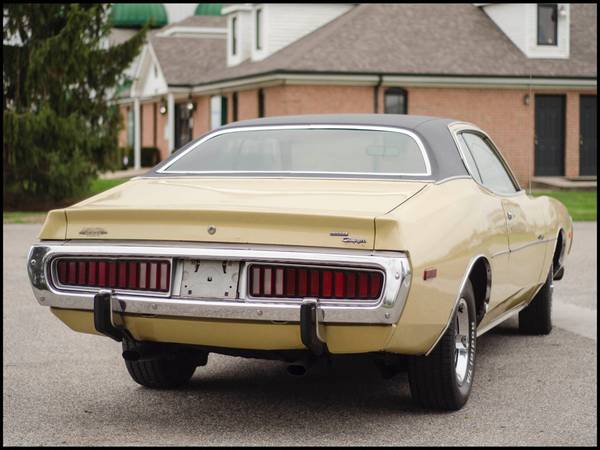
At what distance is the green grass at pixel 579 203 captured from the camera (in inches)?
875

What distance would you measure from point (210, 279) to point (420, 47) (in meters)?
29.2

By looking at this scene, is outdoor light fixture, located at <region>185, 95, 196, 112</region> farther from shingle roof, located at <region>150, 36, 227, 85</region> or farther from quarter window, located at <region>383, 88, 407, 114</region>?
quarter window, located at <region>383, 88, 407, 114</region>

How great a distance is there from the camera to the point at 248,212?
5113 millimetres

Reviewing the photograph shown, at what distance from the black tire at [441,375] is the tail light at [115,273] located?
1.32 metres

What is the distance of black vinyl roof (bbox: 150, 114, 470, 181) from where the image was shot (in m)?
6.16

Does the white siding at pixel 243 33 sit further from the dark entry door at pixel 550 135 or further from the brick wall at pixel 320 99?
the dark entry door at pixel 550 135

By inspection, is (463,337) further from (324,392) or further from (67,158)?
(67,158)

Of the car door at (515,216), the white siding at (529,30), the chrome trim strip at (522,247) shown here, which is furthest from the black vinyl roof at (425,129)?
the white siding at (529,30)

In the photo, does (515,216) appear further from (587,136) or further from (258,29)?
(258,29)

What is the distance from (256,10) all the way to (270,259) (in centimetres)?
3219

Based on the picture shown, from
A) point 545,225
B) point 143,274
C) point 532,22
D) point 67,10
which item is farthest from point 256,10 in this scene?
point 143,274

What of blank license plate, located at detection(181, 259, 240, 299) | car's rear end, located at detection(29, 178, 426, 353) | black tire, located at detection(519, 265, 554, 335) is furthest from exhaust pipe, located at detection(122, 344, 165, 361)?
black tire, located at detection(519, 265, 554, 335)

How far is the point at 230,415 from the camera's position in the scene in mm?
5668

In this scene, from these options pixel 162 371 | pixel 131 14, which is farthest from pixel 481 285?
pixel 131 14
